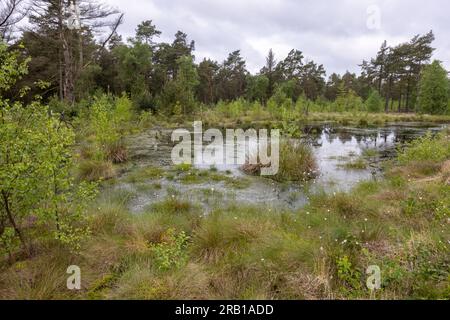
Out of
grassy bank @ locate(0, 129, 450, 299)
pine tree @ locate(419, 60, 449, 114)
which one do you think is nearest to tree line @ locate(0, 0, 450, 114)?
pine tree @ locate(419, 60, 449, 114)

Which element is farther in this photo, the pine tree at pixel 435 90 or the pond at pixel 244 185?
the pine tree at pixel 435 90

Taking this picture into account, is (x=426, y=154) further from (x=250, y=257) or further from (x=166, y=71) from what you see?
(x=166, y=71)

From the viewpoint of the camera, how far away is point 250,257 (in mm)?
3602

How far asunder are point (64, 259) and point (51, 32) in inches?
718

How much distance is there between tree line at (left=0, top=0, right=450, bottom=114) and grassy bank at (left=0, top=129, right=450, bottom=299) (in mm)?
6698

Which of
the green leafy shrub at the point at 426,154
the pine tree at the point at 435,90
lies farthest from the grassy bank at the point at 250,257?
the pine tree at the point at 435,90

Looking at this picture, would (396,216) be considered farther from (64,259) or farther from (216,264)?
(64,259)

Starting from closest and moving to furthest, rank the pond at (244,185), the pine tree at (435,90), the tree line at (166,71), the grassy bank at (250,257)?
the grassy bank at (250,257) → the pond at (244,185) → the tree line at (166,71) → the pine tree at (435,90)

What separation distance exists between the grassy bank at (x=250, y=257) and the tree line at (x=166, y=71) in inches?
264

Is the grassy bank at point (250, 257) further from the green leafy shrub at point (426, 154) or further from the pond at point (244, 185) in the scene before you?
the green leafy shrub at point (426, 154)

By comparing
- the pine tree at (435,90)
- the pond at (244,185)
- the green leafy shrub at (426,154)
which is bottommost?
the pond at (244,185)

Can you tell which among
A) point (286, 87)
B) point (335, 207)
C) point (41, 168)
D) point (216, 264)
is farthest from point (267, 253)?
point (286, 87)

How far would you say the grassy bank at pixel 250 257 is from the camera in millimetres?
2941

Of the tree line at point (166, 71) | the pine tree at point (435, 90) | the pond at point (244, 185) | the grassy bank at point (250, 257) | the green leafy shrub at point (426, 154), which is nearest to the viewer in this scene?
the grassy bank at point (250, 257)
